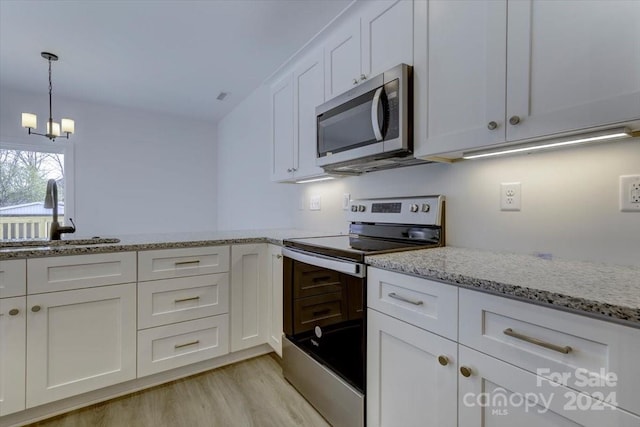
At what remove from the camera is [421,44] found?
1396 millimetres

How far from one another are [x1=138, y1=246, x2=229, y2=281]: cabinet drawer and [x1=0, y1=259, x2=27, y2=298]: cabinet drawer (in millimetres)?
485

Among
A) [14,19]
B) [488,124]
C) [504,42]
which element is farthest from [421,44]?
[14,19]

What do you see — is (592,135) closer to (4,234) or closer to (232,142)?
(232,142)

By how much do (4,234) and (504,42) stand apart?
5229 millimetres

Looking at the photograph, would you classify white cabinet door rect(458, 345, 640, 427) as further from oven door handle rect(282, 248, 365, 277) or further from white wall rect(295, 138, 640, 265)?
white wall rect(295, 138, 640, 265)

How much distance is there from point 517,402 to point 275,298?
5.02 ft

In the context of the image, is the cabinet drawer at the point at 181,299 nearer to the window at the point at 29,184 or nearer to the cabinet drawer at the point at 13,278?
the cabinet drawer at the point at 13,278

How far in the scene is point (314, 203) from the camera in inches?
103

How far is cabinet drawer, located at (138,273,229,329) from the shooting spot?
5.90ft

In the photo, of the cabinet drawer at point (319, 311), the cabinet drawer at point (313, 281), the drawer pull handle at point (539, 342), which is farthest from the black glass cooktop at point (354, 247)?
the drawer pull handle at point (539, 342)

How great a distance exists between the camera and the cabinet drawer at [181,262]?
1.79 metres

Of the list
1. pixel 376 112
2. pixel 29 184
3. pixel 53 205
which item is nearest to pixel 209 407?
pixel 53 205

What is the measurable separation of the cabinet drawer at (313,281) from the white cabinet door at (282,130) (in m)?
0.91

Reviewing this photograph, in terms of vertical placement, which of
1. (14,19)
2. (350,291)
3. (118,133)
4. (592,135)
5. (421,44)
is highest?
(14,19)
